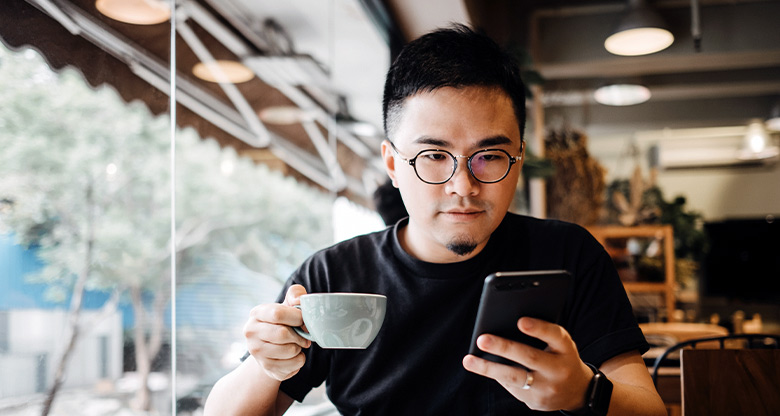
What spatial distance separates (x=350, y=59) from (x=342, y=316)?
260cm

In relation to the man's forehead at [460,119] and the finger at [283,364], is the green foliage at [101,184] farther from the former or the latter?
the man's forehead at [460,119]

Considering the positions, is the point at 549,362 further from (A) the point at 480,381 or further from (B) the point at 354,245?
(B) the point at 354,245

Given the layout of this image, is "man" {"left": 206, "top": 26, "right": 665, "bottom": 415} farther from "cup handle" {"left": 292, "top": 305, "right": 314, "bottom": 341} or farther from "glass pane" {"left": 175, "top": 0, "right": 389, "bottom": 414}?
"glass pane" {"left": 175, "top": 0, "right": 389, "bottom": 414}

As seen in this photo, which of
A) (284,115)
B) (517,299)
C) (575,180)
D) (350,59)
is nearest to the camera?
(517,299)

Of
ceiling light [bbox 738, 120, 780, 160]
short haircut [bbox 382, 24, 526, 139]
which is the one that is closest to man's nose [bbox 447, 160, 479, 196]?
short haircut [bbox 382, 24, 526, 139]

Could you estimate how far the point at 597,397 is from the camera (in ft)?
3.08

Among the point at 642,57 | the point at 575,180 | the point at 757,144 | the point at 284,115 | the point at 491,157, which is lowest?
the point at 491,157

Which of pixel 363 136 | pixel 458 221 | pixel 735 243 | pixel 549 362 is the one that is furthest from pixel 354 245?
pixel 735 243

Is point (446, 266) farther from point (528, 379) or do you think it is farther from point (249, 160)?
point (249, 160)

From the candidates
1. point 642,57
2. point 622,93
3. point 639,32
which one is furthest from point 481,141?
point 622,93

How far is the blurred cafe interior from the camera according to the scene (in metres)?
1.42

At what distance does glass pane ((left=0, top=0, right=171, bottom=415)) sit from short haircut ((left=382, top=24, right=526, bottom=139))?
1.88 ft

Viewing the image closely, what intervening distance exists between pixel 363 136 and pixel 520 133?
2.22 m

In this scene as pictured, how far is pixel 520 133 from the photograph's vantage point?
126cm
